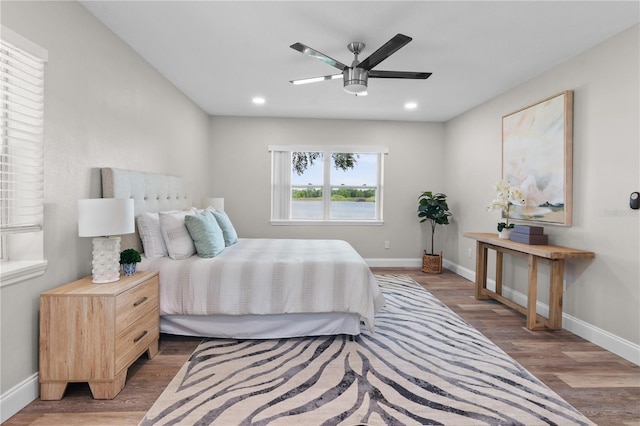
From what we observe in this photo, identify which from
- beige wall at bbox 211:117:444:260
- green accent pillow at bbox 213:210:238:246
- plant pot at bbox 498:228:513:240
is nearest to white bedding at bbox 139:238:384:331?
green accent pillow at bbox 213:210:238:246

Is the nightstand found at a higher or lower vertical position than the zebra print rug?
higher

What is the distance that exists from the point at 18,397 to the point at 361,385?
6.39 ft

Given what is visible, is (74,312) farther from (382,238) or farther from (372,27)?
(382,238)

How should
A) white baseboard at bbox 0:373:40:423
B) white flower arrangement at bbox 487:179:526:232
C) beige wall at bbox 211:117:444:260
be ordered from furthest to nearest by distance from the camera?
beige wall at bbox 211:117:444:260, white flower arrangement at bbox 487:179:526:232, white baseboard at bbox 0:373:40:423

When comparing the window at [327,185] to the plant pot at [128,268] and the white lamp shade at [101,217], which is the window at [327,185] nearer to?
the plant pot at [128,268]

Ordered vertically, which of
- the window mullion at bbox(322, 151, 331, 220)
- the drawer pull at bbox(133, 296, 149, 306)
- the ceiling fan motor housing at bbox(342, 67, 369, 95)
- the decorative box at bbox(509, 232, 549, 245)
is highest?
the ceiling fan motor housing at bbox(342, 67, 369, 95)

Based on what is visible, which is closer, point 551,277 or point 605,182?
point 605,182

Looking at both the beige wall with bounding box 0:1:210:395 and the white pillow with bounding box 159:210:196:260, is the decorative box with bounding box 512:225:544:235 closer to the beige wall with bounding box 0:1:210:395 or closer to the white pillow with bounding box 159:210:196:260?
the white pillow with bounding box 159:210:196:260

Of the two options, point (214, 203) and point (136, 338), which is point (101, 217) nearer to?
point (136, 338)

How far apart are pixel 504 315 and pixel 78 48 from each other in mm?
4400

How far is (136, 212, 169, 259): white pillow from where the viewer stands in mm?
2711

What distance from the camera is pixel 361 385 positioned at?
79.9 inches

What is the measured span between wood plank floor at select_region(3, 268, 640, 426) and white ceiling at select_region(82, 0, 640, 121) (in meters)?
2.54

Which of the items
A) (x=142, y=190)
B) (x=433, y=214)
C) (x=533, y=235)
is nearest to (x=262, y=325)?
(x=142, y=190)
